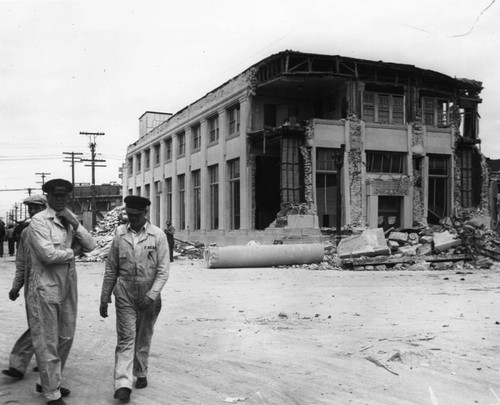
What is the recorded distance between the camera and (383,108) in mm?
29328

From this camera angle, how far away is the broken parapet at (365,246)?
19672 millimetres

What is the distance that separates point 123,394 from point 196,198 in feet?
106

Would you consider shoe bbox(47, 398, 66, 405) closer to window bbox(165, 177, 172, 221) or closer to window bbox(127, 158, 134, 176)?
window bbox(165, 177, 172, 221)

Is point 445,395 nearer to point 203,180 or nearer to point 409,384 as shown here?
point 409,384

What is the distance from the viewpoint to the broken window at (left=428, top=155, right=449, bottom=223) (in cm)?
3022

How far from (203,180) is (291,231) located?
1022cm

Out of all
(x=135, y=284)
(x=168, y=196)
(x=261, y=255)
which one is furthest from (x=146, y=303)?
(x=168, y=196)

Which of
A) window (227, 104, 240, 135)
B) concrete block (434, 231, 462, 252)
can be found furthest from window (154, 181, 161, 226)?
concrete block (434, 231, 462, 252)

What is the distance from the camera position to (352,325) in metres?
8.20

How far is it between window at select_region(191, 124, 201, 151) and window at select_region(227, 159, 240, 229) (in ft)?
16.5

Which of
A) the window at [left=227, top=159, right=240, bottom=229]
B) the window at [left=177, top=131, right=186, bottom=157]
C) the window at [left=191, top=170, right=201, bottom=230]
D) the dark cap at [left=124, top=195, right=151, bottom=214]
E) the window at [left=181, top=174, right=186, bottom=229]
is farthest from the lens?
the window at [left=181, top=174, right=186, bottom=229]

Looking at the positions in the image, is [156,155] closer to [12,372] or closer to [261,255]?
[261,255]

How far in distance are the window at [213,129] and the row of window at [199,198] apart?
166cm

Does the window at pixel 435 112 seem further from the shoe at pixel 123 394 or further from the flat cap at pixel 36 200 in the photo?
the shoe at pixel 123 394
